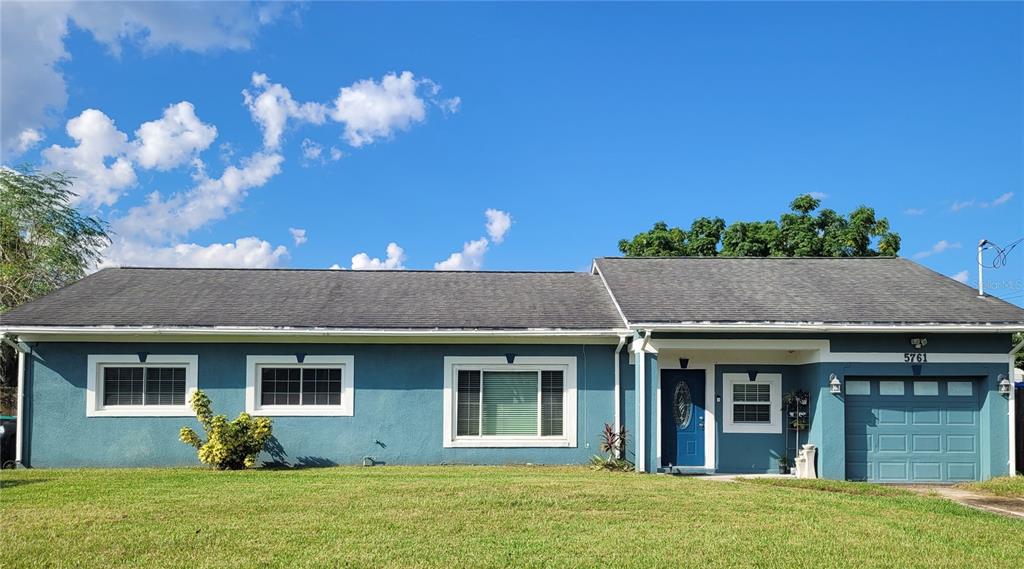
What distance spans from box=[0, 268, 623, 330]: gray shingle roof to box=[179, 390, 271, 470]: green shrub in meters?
1.59

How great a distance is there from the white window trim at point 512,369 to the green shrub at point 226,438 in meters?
3.15

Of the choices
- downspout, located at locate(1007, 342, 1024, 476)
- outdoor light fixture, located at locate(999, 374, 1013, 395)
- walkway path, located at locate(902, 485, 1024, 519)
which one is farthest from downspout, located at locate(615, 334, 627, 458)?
downspout, located at locate(1007, 342, 1024, 476)

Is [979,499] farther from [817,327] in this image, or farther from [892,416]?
[817,327]

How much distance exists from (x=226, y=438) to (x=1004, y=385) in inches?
518

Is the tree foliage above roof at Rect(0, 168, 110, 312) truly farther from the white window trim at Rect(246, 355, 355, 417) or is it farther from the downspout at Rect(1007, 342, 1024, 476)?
the downspout at Rect(1007, 342, 1024, 476)

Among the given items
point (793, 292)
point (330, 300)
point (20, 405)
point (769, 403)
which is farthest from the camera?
point (330, 300)

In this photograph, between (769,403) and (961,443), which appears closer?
(961,443)

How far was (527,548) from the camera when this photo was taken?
7508 millimetres

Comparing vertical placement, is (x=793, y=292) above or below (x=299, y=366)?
above

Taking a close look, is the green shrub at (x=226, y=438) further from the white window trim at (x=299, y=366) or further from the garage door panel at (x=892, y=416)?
the garage door panel at (x=892, y=416)

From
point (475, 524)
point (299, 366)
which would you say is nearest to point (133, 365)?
point (299, 366)

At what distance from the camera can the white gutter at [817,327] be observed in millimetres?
13172

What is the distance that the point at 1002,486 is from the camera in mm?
12578

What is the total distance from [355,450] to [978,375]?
10.9 metres
